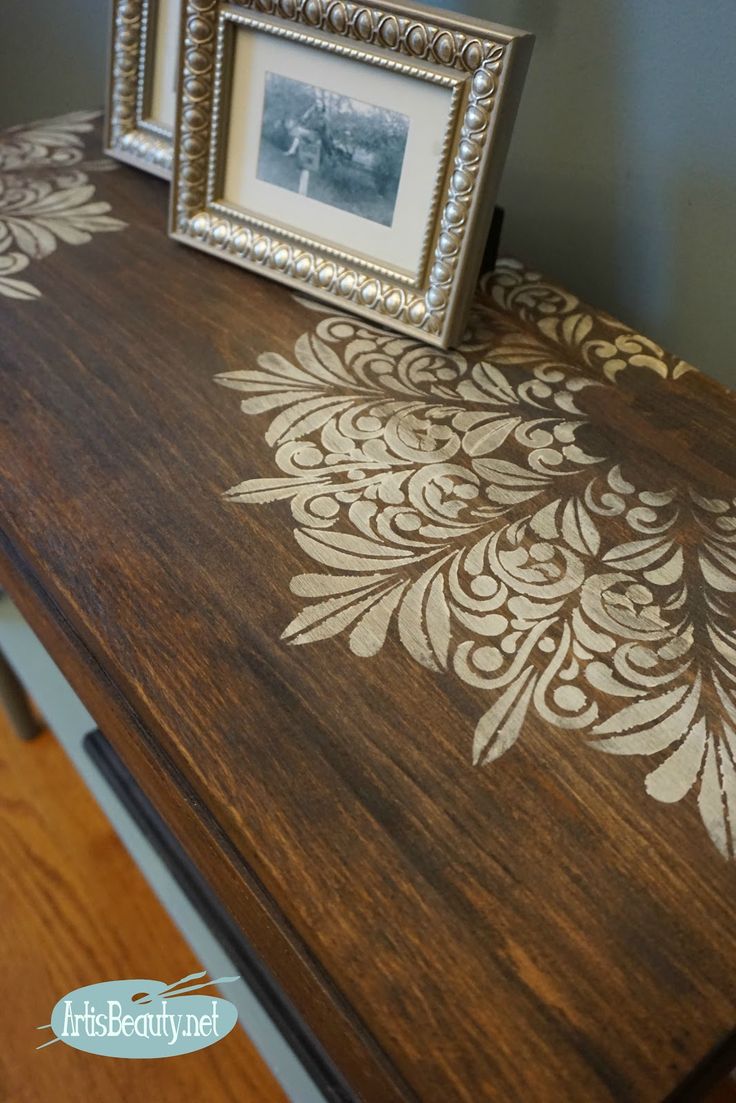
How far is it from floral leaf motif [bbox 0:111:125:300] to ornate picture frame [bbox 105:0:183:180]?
39 millimetres

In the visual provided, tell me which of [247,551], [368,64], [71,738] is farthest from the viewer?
[71,738]

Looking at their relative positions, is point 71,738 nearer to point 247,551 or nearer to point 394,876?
point 247,551

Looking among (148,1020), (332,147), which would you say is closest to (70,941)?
(148,1020)

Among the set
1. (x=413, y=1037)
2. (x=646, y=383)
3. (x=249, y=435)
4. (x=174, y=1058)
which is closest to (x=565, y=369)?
(x=646, y=383)

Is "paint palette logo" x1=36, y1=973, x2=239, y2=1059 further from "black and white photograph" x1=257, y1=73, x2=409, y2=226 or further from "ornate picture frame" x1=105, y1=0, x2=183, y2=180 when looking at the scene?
"ornate picture frame" x1=105, y1=0, x2=183, y2=180

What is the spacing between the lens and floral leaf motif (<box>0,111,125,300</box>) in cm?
68

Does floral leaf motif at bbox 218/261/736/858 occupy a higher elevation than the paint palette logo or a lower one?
higher

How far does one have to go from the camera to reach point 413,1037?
330 millimetres

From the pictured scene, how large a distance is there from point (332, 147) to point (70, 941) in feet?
2.38

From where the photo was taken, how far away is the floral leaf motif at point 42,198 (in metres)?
0.68

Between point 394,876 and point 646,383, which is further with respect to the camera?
point 646,383

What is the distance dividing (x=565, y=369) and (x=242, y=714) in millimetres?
362

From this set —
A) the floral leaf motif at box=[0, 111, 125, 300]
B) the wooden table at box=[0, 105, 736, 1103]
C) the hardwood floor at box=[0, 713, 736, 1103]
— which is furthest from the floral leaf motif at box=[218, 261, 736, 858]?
the hardwood floor at box=[0, 713, 736, 1103]

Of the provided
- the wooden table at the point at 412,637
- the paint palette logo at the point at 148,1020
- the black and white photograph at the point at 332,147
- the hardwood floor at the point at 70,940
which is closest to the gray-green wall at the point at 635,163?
the wooden table at the point at 412,637
